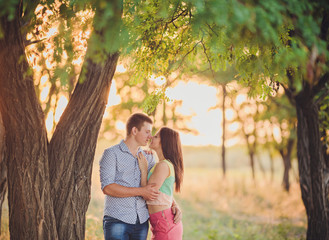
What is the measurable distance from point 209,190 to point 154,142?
14453mm

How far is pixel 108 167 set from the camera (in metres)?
4.34

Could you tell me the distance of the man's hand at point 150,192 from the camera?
4277mm

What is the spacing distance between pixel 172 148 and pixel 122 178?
727 millimetres

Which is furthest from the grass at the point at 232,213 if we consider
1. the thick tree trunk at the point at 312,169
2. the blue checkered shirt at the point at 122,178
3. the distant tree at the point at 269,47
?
the blue checkered shirt at the point at 122,178

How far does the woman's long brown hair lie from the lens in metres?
4.60

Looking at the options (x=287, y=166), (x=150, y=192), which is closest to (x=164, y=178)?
(x=150, y=192)

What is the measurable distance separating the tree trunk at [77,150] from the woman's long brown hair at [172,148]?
2.80 ft

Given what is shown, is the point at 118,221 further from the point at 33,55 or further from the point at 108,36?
the point at 33,55

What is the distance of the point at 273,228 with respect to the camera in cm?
1114

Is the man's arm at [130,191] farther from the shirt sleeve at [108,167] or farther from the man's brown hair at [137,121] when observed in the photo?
the man's brown hair at [137,121]

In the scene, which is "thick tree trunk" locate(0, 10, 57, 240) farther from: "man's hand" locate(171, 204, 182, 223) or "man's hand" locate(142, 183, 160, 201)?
"man's hand" locate(171, 204, 182, 223)

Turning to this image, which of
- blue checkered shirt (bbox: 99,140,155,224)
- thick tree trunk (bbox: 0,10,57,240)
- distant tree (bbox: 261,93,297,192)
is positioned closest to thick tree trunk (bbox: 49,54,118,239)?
thick tree trunk (bbox: 0,10,57,240)

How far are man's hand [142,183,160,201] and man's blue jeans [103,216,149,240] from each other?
386mm

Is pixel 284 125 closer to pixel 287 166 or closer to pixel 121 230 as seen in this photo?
pixel 287 166
